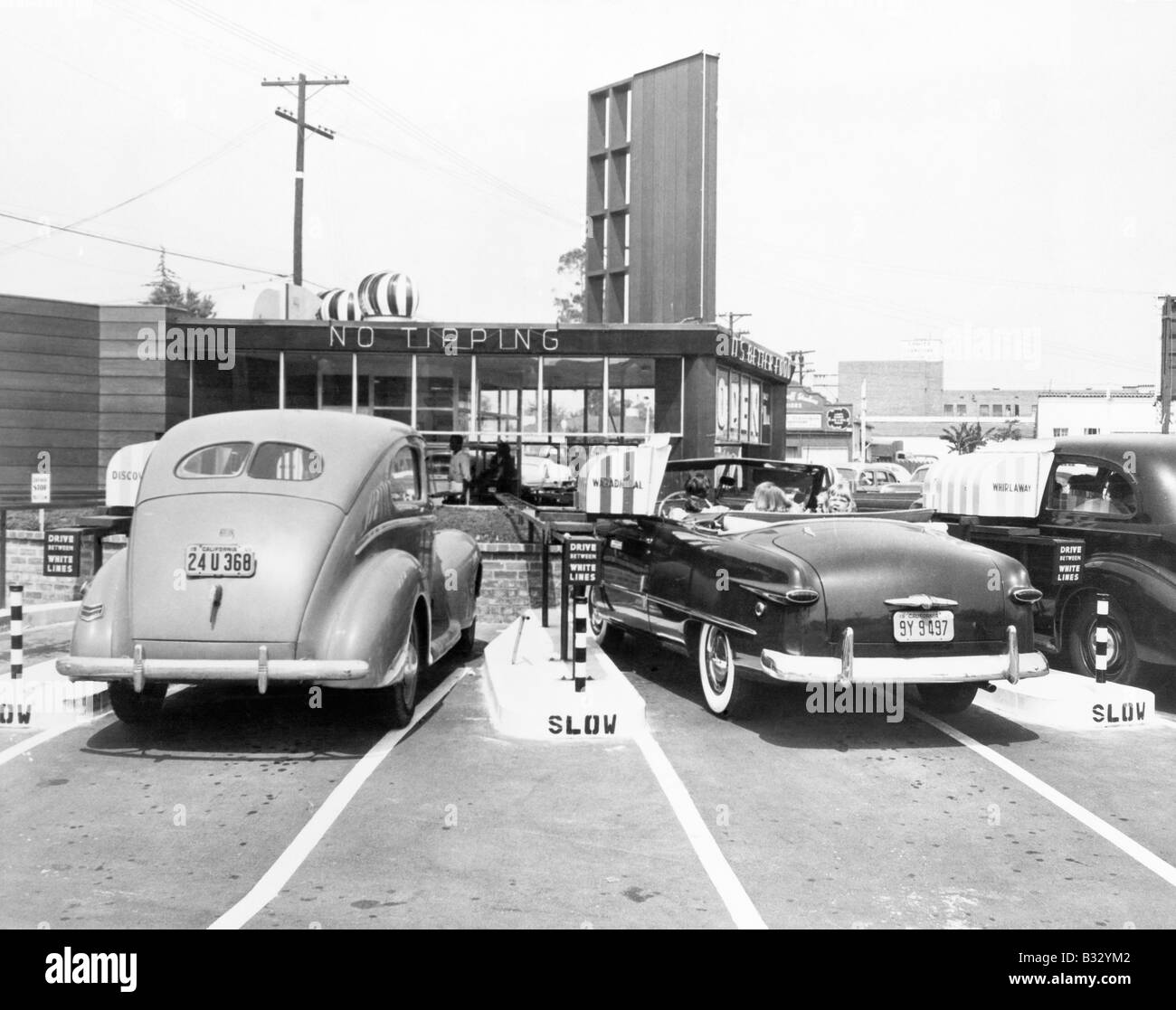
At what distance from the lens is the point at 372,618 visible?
674 centimetres

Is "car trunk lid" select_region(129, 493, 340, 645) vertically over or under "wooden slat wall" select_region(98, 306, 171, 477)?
under

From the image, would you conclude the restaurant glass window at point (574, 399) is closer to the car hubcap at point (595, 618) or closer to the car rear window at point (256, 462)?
the car hubcap at point (595, 618)

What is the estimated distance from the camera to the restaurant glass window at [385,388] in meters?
20.4

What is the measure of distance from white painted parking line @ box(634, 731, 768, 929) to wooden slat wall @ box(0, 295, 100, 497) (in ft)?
56.0

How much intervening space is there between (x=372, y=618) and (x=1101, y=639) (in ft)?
16.4

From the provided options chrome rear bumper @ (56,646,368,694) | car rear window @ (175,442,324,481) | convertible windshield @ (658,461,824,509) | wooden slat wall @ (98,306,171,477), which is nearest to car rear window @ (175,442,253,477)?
car rear window @ (175,442,324,481)

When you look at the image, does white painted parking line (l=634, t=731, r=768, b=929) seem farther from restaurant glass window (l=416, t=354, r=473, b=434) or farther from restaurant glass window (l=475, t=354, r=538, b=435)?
restaurant glass window (l=475, t=354, r=538, b=435)

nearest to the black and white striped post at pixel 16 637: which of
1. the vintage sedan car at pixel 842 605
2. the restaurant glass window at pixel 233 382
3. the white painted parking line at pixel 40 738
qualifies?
the white painted parking line at pixel 40 738

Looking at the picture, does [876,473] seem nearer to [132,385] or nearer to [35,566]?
[132,385]

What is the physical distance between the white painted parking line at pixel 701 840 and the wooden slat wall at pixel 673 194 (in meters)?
16.4

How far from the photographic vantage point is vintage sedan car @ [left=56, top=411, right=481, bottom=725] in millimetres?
6465
